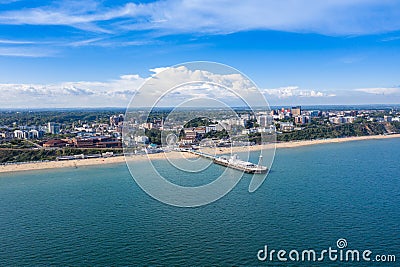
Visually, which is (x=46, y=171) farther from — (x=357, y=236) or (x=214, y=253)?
(x=357, y=236)

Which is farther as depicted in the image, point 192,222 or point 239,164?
point 239,164

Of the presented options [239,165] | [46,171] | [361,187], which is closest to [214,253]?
[361,187]
